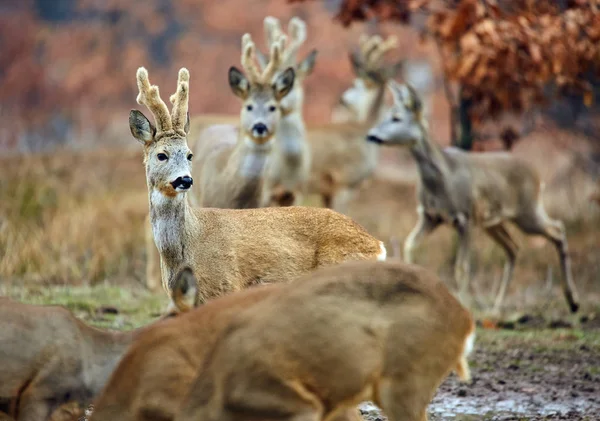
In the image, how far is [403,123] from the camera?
13.1m

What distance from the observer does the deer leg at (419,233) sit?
12375 millimetres

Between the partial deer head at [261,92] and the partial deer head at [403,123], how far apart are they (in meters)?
1.82

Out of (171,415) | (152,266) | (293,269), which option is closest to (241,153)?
(152,266)

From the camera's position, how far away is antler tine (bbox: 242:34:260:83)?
11.1m

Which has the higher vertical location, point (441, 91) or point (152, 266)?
point (441, 91)

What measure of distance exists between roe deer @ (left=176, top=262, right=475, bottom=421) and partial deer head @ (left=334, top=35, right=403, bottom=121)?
1326 cm

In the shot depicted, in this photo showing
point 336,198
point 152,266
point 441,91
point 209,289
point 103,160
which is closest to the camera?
point 209,289

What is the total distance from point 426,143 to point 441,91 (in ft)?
43.4

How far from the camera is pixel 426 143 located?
12945mm

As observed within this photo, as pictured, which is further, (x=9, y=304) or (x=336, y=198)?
(x=336, y=198)

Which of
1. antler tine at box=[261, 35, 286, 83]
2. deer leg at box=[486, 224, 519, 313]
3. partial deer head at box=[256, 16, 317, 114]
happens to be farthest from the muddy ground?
partial deer head at box=[256, 16, 317, 114]

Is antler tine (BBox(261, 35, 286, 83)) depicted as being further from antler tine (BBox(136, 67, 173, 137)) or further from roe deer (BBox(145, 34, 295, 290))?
antler tine (BBox(136, 67, 173, 137))

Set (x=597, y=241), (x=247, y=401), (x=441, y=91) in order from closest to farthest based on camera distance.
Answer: (x=247, y=401), (x=597, y=241), (x=441, y=91)

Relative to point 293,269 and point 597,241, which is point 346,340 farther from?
point 597,241
